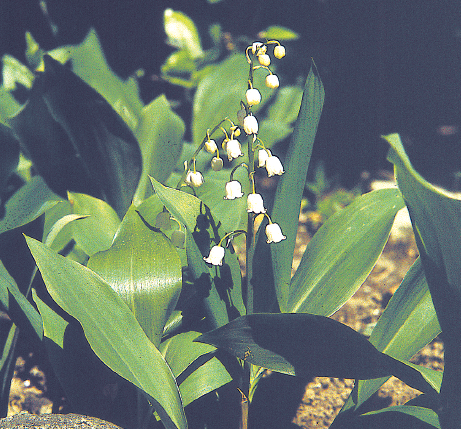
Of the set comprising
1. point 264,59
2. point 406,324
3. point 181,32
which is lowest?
point 406,324

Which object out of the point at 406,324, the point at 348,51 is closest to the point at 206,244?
the point at 406,324

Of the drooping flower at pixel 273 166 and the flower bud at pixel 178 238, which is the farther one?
the flower bud at pixel 178 238

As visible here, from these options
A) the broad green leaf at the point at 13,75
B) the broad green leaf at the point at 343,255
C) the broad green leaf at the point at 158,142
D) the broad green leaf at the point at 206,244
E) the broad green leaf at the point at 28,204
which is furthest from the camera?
the broad green leaf at the point at 13,75

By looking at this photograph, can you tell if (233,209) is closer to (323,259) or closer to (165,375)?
(323,259)

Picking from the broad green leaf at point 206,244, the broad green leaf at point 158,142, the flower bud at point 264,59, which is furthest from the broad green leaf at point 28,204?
the flower bud at point 264,59

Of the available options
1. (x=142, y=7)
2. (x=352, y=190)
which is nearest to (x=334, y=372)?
(x=352, y=190)

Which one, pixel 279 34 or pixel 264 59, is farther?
pixel 279 34

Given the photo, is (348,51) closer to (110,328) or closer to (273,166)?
(273,166)

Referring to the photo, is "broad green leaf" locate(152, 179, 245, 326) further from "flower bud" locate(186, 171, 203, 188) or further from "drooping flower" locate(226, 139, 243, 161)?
"drooping flower" locate(226, 139, 243, 161)

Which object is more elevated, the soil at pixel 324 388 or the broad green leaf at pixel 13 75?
the broad green leaf at pixel 13 75

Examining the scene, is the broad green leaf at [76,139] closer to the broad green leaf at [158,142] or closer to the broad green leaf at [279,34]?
the broad green leaf at [158,142]
